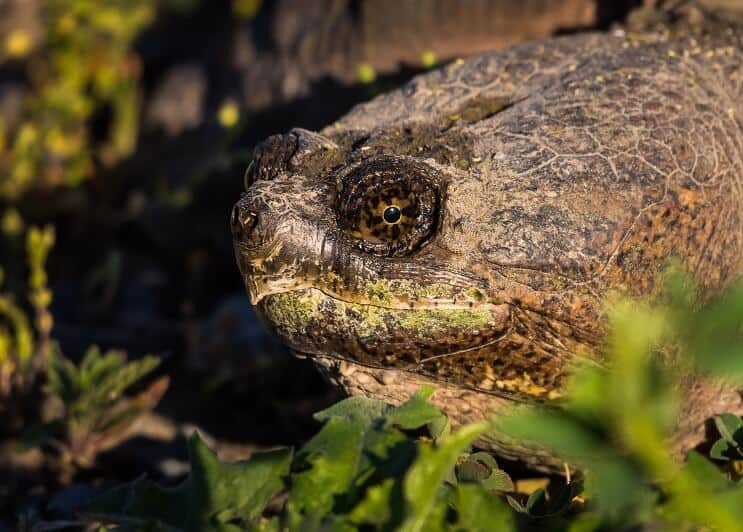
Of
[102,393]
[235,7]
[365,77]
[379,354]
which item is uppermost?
[235,7]

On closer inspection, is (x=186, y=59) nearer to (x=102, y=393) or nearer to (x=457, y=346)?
(x=102, y=393)

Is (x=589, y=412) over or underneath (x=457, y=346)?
over

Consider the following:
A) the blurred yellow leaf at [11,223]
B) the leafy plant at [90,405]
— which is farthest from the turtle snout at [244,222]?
the blurred yellow leaf at [11,223]

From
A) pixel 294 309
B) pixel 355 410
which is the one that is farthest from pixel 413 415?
pixel 294 309

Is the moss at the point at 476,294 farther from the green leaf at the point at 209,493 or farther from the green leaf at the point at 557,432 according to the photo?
the green leaf at the point at 557,432

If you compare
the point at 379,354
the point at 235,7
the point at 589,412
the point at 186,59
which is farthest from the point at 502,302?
the point at 186,59

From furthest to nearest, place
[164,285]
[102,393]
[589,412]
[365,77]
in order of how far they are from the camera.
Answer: [164,285] → [365,77] → [102,393] → [589,412]

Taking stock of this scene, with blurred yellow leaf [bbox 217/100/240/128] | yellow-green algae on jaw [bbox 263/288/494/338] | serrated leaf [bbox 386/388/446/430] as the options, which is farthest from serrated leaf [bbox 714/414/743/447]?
blurred yellow leaf [bbox 217/100/240/128]

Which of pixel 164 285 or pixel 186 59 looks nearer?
pixel 164 285

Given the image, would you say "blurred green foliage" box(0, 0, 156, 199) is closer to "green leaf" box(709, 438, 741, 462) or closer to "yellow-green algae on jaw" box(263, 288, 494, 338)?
"yellow-green algae on jaw" box(263, 288, 494, 338)
